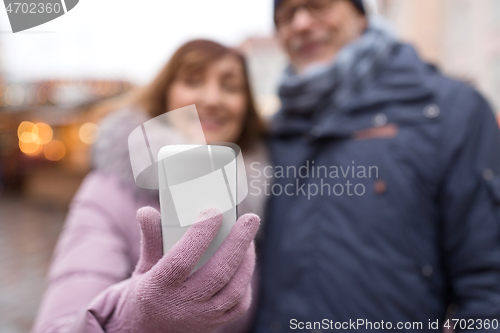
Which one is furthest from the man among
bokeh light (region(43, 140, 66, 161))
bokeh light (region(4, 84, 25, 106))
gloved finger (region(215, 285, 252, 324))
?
bokeh light (region(43, 140, 66, 161))

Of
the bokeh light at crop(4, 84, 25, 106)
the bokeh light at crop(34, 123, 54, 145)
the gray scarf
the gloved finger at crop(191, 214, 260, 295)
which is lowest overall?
the bokeh light at crop(34, 123, 54, 145)

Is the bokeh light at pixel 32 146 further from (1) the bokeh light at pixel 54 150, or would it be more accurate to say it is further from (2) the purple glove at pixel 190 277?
(2) the purple glove at pixel 190 277

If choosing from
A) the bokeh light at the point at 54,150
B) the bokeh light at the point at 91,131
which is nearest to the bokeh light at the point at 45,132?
the bokeh light at the point at 54,150

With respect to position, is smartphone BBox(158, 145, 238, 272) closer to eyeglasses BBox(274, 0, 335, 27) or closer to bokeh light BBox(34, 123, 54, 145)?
eyeglasses BBox(274, 0, 335, 27)

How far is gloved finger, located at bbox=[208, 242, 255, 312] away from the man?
1.37ft

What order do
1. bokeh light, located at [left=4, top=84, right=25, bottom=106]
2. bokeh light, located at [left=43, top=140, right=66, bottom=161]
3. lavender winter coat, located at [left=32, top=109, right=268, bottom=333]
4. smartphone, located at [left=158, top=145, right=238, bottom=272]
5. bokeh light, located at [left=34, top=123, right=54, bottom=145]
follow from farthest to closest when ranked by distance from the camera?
bokeh light, located at [left=43, top=140, right=66, bottom=161] → bokeh light, located at [left=34, top=123, right=54, bottom=145] → bokeh light, located at [left=4, top=84, right=25, bottom=106] → lavender winter coat, located at [left=32, top=109, right=268, bottom=333] → smartphone, located at [left=158, top=145, right=238, bottom=272]

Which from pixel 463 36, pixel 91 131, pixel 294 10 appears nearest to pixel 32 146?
pixel 91 131

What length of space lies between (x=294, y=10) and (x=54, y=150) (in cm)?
533

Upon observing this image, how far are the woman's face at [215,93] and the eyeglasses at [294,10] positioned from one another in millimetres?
318

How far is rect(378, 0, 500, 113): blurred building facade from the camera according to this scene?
4375 millimetres

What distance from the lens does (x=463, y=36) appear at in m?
5.53

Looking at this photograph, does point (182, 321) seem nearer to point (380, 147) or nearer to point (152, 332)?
point (152, 332)

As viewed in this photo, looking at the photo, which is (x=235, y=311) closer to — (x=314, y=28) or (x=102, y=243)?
(x=102, y=243)

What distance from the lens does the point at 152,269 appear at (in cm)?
52
